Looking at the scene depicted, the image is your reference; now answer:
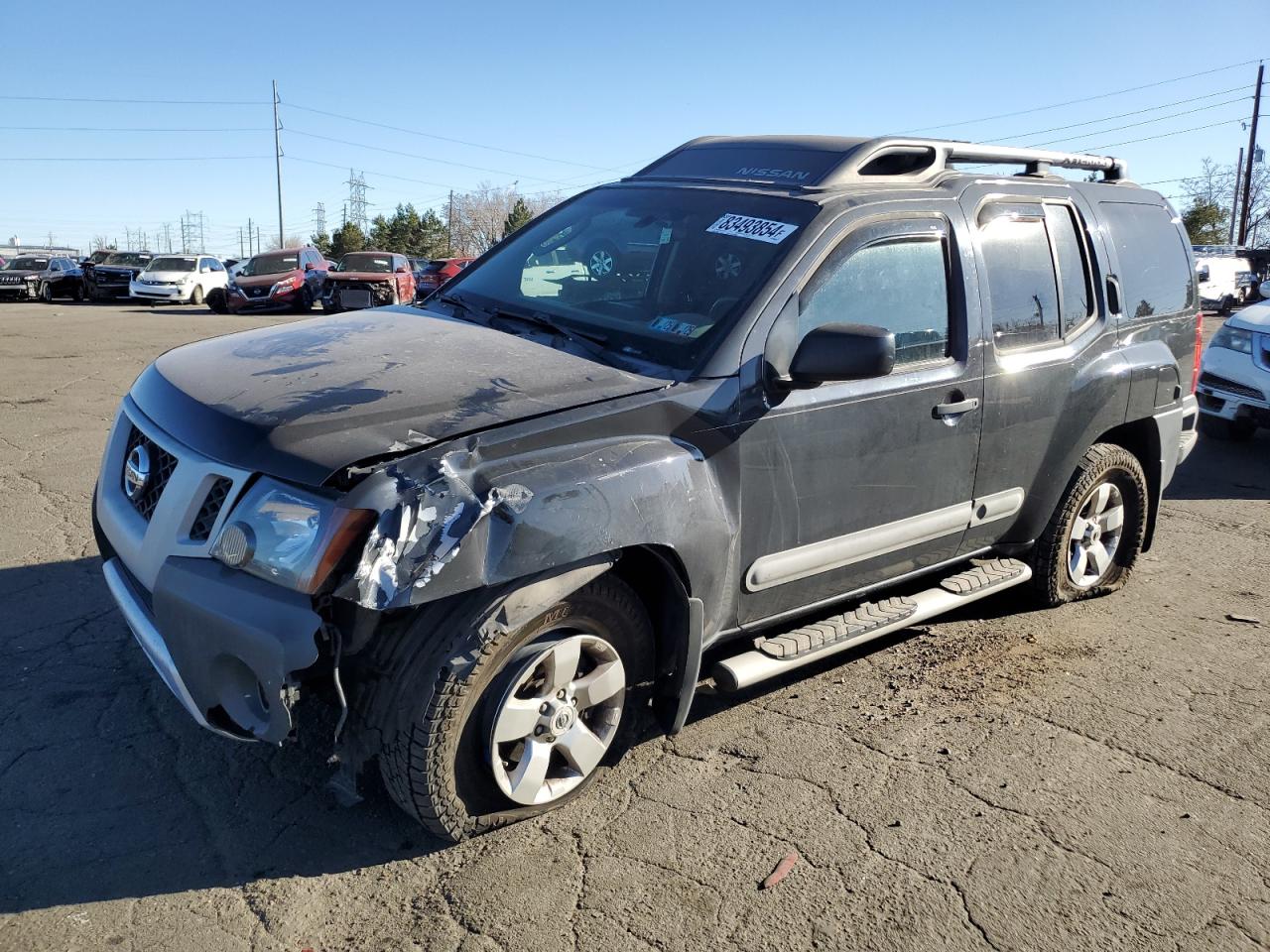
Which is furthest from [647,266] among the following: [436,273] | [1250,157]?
[1250,157]

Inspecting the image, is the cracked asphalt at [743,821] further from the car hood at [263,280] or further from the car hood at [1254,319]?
the car hood at [263,280]

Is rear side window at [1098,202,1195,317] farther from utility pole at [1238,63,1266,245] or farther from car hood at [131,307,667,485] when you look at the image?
utility pole at [1238,63,1266,245]

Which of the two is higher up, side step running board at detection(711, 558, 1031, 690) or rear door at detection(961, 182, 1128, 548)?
rear door at detection(961, 182, 1128, 548)

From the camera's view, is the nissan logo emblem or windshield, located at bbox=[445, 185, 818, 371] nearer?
the nissan logo emblem

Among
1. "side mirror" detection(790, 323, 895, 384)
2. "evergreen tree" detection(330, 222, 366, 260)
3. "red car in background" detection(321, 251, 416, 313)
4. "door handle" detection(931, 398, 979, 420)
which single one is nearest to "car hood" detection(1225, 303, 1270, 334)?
"door handle" detection(931, 398, 979, 420)

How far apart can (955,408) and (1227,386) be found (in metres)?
6.14

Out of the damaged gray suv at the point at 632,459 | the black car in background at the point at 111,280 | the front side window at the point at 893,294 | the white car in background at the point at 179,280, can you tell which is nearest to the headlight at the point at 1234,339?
the damaged gray suv at the point at 632,459

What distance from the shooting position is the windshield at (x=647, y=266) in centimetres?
333

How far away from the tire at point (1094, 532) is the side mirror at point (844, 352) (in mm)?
1981

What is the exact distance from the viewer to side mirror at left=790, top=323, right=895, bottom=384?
304cm

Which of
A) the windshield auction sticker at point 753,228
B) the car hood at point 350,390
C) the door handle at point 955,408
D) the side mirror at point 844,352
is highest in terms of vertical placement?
the windshield auction sticker at point 753,228

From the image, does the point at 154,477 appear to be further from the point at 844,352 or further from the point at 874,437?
the point at 874,437

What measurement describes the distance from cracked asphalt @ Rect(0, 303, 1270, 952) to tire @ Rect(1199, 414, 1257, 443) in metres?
5.39

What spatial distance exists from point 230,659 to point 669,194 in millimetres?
2457
